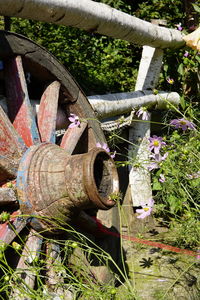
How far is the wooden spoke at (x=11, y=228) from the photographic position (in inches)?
86.7

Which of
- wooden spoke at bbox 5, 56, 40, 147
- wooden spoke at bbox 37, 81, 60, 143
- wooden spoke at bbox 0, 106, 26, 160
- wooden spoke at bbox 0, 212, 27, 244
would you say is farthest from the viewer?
wooden spoke at bbox 37, 81, 60, 143

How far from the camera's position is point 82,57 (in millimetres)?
4773

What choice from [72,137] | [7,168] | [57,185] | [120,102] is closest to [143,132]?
[120,102]

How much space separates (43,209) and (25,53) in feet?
2.61

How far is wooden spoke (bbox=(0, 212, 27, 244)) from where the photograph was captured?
86.7 inches

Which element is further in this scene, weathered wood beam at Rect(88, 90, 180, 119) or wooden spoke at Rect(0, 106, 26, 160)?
weathered wood beam at Rect(88, 90, 180, 119)

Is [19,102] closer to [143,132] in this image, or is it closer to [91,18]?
[91,18]

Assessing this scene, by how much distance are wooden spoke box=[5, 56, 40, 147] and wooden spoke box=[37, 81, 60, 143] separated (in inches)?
5.5

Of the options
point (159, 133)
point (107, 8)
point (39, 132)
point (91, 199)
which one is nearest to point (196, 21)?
point (159, 133)

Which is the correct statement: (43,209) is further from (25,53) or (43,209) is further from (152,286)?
(152,286)

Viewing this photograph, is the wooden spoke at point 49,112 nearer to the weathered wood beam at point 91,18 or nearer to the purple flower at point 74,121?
the purple flower at point 74,121

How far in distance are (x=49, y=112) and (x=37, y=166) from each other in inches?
18.6

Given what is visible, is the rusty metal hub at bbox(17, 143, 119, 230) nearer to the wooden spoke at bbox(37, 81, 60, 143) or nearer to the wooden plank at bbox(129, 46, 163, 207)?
the wooden spoke at bbox(37, 81, 60, 143)

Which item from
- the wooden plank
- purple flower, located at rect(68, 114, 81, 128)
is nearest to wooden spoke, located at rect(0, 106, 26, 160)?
purple flower, located at rect(68, 114, 81, 128)
